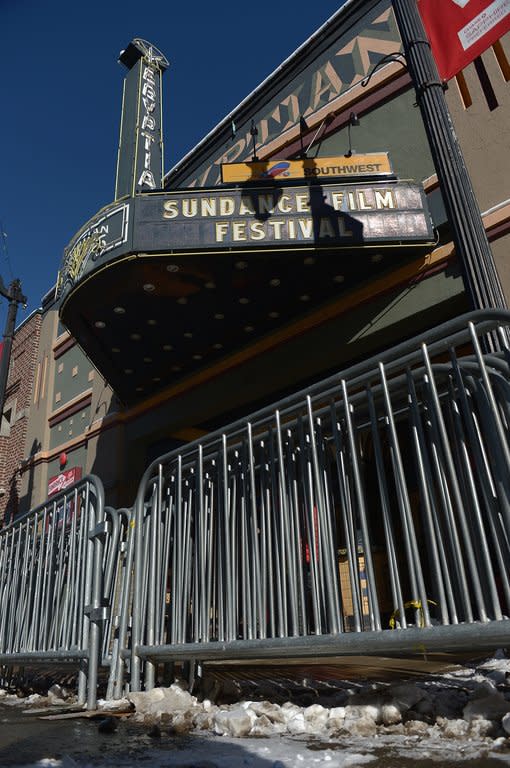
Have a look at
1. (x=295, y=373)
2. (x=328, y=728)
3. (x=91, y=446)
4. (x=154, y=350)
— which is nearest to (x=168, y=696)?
(x=328, y=728)

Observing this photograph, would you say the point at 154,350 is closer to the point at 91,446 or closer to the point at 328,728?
the point at 91,446

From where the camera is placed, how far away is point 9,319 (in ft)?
46.7

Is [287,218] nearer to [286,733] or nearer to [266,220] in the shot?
[266,220]

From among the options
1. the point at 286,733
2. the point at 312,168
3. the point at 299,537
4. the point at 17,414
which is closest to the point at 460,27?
the point at 312,168

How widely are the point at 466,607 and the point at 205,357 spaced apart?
28.7 ft

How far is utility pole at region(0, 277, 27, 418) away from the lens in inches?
527

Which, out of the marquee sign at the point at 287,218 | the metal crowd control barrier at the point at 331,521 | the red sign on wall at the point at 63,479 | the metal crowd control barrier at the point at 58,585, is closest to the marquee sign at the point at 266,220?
the marquee sign at the point at 287,218

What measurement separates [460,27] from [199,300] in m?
5.12

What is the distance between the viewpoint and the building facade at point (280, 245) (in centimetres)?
803

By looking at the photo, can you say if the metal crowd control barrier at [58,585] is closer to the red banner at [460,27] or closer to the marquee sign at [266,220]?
the marquee sign at [266,220]

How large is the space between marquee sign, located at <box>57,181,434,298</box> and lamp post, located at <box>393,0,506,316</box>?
2.90 m

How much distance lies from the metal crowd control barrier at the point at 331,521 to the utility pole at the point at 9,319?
10672 millimetres

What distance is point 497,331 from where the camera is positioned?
105 inches

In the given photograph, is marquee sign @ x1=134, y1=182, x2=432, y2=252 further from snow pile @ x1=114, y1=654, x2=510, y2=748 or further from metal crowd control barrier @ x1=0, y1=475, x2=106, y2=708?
snow pile @ x1=114, y1=654, x2=510, y2=748
